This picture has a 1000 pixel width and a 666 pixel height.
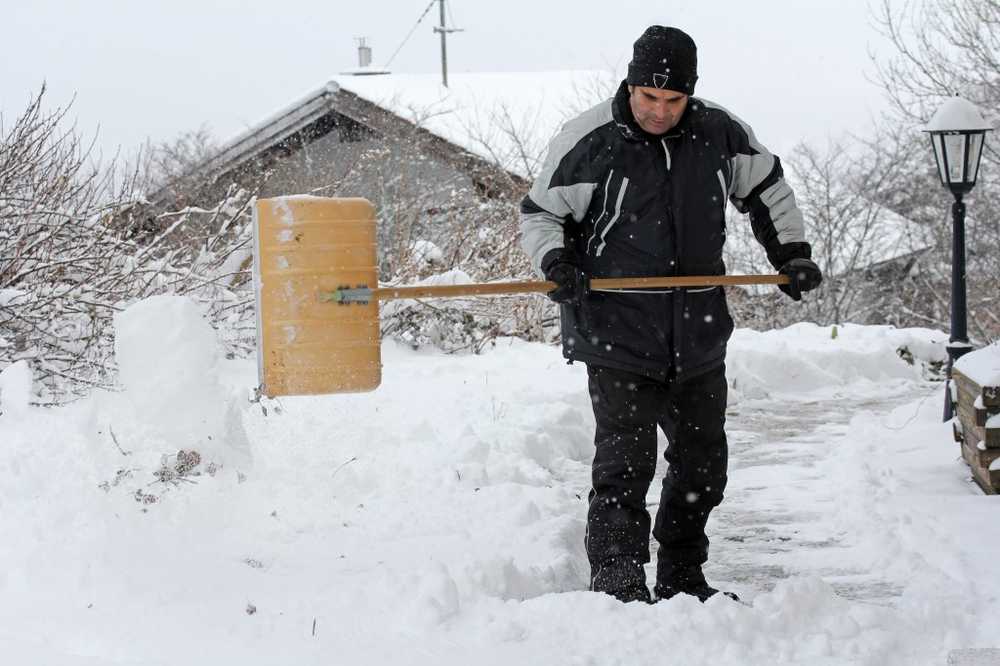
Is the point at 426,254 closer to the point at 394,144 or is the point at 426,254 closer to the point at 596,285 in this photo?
the point at 394,144

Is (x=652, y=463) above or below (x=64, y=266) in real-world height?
below

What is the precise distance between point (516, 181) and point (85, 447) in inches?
441

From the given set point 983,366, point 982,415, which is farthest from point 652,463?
point 983,366

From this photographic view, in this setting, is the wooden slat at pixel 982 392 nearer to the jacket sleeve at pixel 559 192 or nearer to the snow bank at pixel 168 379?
the jacket sleeve at pixel 559 192

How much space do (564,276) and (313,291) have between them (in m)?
0.82

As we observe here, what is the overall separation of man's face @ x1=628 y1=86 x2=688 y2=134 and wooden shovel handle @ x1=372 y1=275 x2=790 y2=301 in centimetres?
46

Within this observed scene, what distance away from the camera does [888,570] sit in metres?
4.17

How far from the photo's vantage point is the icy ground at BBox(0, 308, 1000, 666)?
10.3 feet

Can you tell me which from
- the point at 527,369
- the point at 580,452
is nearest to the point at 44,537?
the point at 580,452

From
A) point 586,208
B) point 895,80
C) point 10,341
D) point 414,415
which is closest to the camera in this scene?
point 586,208

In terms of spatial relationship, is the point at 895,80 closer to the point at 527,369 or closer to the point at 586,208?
the point at 527,369

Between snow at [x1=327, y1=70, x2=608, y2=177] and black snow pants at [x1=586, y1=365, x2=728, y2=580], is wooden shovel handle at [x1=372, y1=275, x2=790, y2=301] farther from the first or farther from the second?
snow at [x1=327, y1=70, x2=608, y2=177]

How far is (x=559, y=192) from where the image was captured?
3721 mm

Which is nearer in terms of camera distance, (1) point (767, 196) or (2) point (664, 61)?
(2) point (664, 61)
